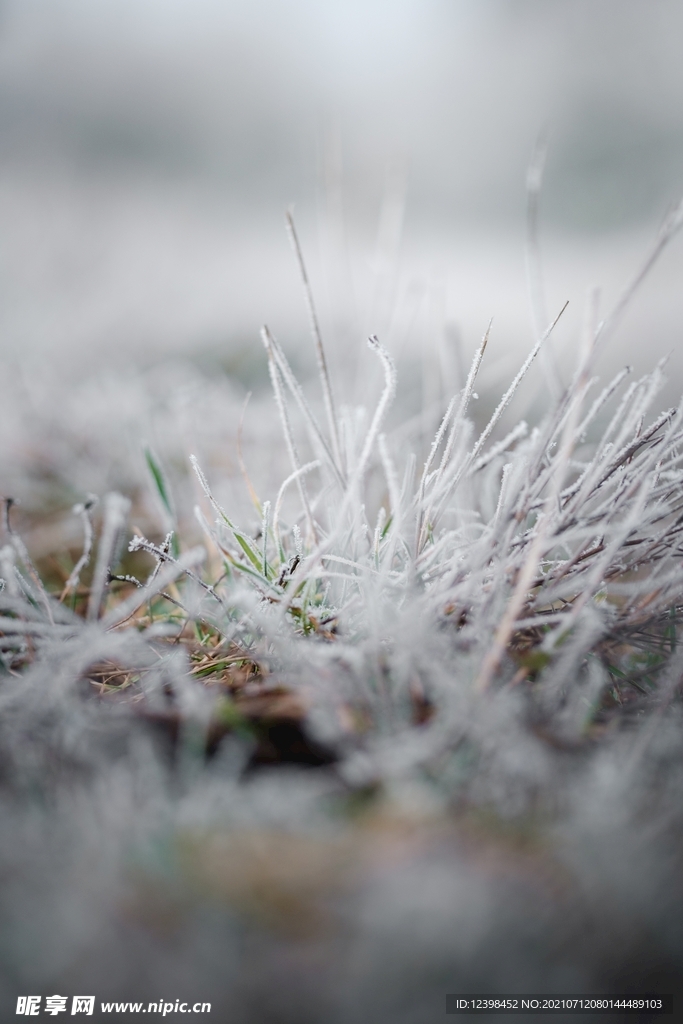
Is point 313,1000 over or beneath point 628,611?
beneath

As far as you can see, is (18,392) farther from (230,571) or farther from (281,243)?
(281,243)

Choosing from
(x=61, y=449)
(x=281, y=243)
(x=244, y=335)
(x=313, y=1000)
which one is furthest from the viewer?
(x=281, y=243)

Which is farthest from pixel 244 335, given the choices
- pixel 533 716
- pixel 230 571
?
pixel 533 716

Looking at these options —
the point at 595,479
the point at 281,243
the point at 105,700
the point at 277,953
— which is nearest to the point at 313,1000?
the point at 277,953

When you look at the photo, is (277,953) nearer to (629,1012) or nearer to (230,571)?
(629,1012)

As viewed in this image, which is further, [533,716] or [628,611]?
[628,611]

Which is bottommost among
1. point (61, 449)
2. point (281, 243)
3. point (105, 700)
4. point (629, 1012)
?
point (61, 449)

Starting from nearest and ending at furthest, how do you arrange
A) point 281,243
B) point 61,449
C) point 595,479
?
point 595,479, point 61,449, point 281,243
